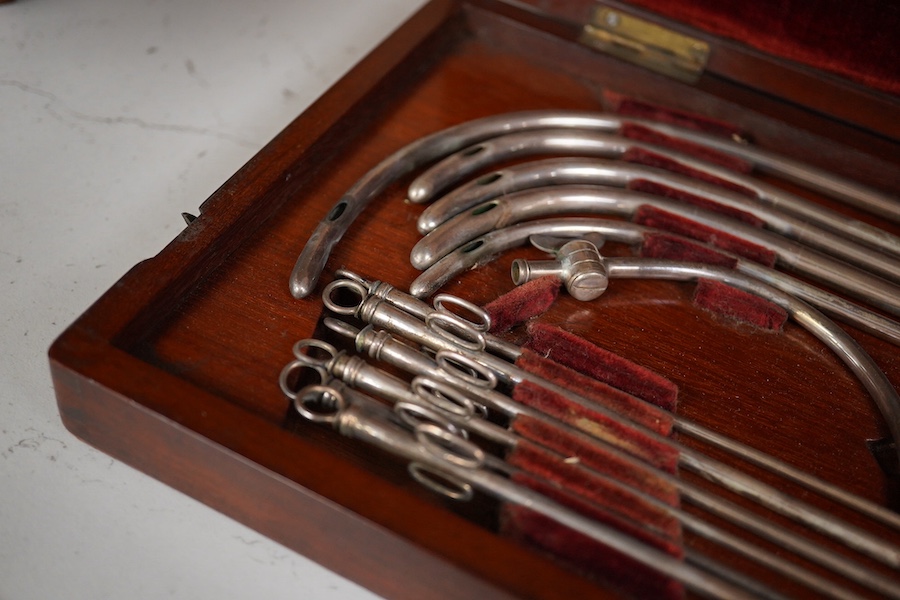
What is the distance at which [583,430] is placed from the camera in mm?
1157

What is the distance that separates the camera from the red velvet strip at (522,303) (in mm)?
1272

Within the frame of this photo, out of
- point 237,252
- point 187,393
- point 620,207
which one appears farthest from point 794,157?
point 187,393

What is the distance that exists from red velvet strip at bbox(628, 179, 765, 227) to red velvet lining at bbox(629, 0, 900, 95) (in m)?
0.35

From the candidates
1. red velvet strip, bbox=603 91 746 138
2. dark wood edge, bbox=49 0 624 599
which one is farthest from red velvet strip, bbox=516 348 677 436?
red velvet strip, bbox=603 91 746 138

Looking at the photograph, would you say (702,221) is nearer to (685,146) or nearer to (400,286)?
(685,146)

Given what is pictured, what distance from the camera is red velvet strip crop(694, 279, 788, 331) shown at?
1362 millimetres

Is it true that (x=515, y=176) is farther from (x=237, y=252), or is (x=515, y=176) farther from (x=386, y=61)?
(x=237, y=252)

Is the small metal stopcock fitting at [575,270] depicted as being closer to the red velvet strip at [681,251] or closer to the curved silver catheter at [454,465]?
the red velvet strip at [681,251]

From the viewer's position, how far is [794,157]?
5.38 ft

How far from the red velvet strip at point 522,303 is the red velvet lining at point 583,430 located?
130mm

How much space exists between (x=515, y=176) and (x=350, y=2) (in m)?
0.83

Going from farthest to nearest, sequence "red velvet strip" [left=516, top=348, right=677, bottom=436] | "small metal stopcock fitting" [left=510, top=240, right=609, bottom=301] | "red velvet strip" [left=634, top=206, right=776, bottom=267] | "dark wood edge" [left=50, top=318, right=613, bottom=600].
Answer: "red velvet strip" [left=634, top=206, right=776, bottom=267], "small metal stopcock fitting" [left=510, top=240, right=609, bottom=301], "red velvet strip" [left=516, top=348, right=677, bottom=436], "dark wood edge" [left=50, top=318, right=613, bottom=600]

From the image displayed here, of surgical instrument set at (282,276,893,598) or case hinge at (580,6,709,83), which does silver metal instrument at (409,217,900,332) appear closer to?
surgical instrument set at (282,276,893,598)

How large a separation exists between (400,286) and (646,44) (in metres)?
0.73
